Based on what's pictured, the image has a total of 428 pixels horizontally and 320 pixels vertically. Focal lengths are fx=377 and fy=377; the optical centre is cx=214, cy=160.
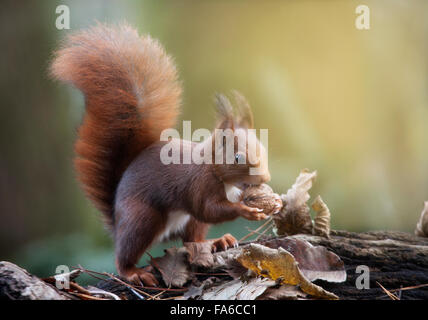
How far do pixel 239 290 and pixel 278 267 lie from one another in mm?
119

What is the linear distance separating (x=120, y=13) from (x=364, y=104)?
85cm

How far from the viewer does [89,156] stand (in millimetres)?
1323

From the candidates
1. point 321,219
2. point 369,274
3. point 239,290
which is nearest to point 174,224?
point 239,290

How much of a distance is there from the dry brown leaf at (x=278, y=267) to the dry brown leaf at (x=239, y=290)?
3 centimetres

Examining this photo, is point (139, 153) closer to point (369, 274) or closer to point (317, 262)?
point (317, 262)

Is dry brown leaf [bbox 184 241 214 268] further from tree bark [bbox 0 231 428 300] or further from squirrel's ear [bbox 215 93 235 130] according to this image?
squirrel's ear [bbox 215 93 235 130]

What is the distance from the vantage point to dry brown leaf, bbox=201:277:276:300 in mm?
955

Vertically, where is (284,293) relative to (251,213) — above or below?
below

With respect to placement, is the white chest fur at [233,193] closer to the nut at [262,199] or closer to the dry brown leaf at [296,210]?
the nut at [262,199]

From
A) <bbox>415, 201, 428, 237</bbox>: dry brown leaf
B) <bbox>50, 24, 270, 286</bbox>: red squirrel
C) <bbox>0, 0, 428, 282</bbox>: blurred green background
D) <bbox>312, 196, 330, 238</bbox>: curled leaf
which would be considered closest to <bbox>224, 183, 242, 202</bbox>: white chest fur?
<bbox>50, 24, 270, 286</bbox>: red squirrel

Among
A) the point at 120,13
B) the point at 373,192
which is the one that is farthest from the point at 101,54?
the point at 373,192

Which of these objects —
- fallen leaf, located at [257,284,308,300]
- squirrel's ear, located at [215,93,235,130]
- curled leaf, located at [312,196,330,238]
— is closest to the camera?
fallen leaf, located at [257,284,308,300]

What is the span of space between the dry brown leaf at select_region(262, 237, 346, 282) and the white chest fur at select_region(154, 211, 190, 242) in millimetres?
354

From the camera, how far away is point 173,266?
3.82 feet
